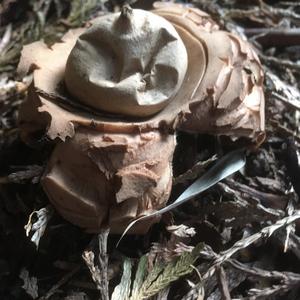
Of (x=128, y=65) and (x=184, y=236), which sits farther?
(x=184, y=236)

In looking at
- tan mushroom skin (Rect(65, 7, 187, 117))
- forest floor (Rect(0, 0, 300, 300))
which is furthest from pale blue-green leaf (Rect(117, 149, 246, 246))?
tan mushroom skin (Rect(65, 7, 187, 117))

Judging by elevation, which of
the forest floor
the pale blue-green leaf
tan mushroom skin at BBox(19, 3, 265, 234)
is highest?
tan mushroom skin at BBox(19, 3, 265, 234)

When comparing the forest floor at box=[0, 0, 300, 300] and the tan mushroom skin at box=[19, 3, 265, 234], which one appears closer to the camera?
the tan mushroom skin at box=[19, 3, 265, 234]

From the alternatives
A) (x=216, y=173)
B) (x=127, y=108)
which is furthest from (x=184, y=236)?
(x=127, y=108)

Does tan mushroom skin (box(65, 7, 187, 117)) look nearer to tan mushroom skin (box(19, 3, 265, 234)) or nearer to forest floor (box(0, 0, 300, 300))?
tan mushroom skin (box(19, 3, 265, 234))

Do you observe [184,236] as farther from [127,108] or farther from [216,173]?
[127,108]

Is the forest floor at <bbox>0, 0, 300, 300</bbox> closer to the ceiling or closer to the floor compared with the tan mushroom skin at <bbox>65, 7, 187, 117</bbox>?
closer to the floor

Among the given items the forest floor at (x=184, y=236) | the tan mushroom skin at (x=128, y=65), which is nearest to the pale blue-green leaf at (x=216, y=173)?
the forest floor at (x=184, y=236)

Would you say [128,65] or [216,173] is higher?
[128,65]
